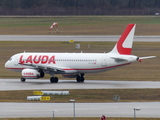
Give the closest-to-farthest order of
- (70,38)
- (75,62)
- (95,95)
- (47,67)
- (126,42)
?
(95,95) < (126,42) < (47,67) < (75,62) < (70,38)

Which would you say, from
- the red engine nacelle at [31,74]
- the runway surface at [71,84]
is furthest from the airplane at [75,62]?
the runway surface at [71,84]

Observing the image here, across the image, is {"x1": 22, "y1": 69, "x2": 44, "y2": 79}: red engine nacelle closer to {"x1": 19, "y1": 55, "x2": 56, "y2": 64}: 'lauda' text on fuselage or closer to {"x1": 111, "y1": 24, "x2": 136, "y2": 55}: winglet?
{"x1": 19, "y1": 55, "x2": 56, "y2": 64}: 'lauda' text on fuselage

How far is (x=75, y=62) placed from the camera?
173 feet

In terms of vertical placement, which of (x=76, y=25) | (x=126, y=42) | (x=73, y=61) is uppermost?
(x=76, y=25)

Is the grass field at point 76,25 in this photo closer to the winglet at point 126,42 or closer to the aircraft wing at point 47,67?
the winglet at point 126,42

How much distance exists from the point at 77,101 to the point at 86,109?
4443 millimetres

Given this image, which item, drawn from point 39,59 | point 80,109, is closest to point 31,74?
point 39,59

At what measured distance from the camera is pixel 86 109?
117ft

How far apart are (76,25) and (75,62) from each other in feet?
295

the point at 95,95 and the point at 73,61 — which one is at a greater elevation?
the point at 73,61

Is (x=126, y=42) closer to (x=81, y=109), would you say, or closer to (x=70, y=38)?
(x=81, y=109)
